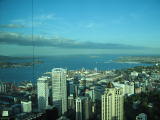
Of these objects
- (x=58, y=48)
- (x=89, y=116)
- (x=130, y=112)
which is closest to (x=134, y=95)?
(x=130, y=112)

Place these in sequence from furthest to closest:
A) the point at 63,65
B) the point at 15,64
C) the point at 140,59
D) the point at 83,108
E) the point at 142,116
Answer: the point at 15,64 < the point at 63,65 < the point at 83,108 < the point at 140,59 < the point at 142,116

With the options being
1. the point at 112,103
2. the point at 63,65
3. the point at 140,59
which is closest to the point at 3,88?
the point at 63,65

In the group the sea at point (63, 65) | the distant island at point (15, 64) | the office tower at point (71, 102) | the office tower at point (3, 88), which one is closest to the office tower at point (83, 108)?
the office tower at point (71, 102)

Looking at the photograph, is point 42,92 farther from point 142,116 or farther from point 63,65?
point 142,116

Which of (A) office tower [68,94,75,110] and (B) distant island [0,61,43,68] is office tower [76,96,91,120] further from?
(B) distant island [0,61,43,68]

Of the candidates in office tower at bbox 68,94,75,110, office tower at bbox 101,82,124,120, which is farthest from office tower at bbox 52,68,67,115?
office tower at bbox 101,82,124,120
